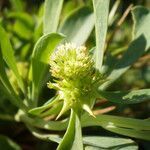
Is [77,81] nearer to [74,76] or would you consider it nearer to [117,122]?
[74,76]

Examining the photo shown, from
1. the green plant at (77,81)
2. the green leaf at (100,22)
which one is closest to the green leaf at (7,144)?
the green plant at (77,81)

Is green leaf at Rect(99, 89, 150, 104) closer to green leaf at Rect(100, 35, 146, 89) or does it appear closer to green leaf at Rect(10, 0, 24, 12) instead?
green leaf at Rect(100, 35, 146, 89)

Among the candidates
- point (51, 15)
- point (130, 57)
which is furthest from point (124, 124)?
point (51, 15)

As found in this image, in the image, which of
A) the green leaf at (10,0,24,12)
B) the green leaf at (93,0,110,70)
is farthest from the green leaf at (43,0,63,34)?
the green leaf at (10,0,24,12)

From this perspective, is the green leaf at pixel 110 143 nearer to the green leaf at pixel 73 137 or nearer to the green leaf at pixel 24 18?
the green leaf at pixel 73 137

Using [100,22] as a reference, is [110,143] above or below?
below

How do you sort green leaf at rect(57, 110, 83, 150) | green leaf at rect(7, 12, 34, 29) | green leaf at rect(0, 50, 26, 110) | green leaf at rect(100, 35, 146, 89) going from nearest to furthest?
green leaf at rect(57, 110, 83, 150) → green leaf at rect(0, 50, 26, 110) → green leaf at rect(100, 35, 146, 89) → green leaf at rect(7, 12, 34, 29)

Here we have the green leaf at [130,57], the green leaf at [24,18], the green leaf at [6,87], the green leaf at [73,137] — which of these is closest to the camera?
the green leaf at [73,137]
